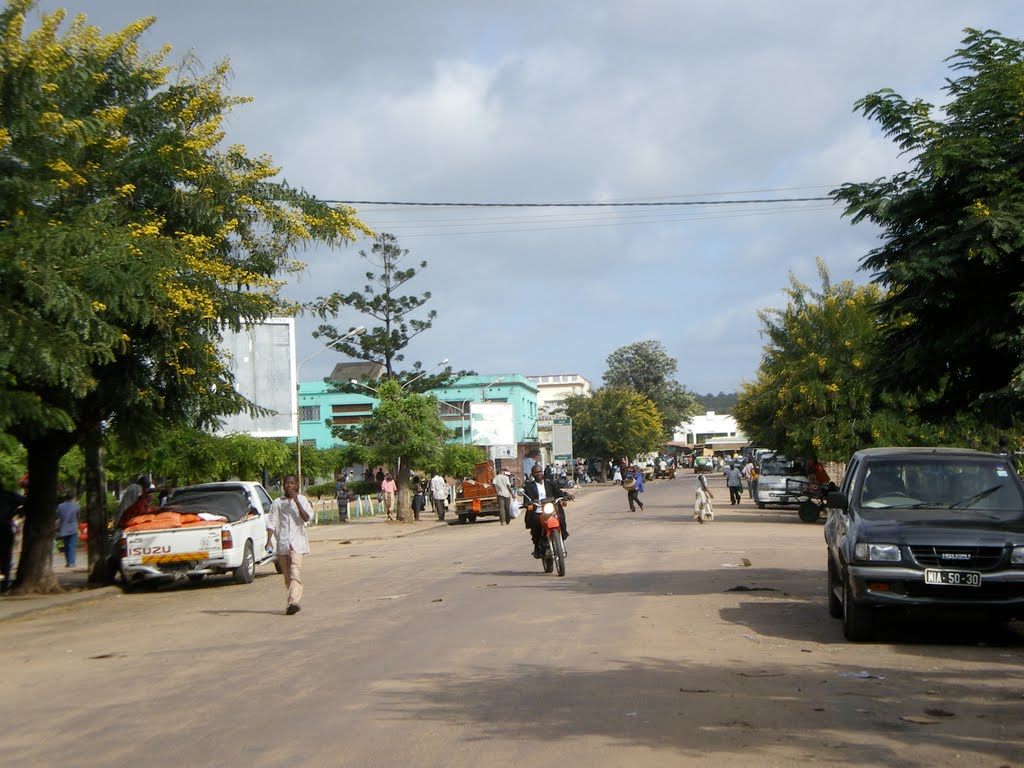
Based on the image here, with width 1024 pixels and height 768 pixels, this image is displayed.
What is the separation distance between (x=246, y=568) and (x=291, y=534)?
523 centimetres

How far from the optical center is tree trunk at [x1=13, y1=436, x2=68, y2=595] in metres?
18.8

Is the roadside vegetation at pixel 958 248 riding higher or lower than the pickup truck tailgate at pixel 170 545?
higher

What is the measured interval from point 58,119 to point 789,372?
26.1 m

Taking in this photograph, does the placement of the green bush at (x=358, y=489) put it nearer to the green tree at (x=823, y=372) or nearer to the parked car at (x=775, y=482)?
the parked car at (x=775, y=482)

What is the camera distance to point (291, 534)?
15.1 metres

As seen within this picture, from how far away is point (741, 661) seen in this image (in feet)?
31.9

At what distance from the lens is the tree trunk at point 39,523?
18.8 m

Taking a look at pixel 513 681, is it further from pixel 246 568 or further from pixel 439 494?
pixel 439 494

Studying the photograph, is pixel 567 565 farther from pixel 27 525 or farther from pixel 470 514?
pixel 470 514

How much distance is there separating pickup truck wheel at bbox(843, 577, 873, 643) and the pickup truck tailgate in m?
11.3

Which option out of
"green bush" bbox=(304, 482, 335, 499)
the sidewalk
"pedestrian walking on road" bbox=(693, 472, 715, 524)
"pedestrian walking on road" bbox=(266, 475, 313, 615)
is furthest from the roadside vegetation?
"green bush" bbox=(304, 482, 335, 499)

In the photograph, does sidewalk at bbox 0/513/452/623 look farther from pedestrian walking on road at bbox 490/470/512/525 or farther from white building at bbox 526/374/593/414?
white building at bbox 526/374/593/414

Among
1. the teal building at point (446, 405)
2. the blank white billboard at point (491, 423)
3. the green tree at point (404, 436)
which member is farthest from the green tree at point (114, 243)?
the teal building at point (446, 405)

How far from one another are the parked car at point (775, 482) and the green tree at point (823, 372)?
7.68m
